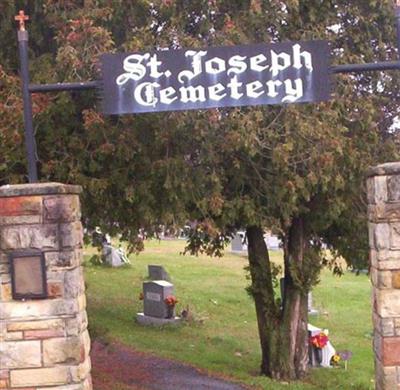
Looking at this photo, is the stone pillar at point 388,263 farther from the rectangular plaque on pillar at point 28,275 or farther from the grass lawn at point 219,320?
the grass lawn at point 219,320

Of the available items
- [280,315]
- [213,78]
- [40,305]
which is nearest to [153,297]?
[280,315]

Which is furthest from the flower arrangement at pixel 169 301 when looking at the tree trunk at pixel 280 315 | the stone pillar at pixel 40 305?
the stone pillar at pixel 40 305

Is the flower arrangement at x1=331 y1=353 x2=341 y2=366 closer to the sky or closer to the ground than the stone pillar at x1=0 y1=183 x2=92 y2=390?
closer to the ground

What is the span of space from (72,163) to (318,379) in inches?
256

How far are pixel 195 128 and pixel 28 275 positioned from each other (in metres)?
2.80

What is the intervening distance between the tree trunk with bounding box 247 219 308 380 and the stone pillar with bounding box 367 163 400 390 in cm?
632

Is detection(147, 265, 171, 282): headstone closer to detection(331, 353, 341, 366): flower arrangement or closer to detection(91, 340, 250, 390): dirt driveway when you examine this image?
detection(91, 340, 250, 390): dirt driveway

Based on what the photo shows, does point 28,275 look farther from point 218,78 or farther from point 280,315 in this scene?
point 280,315

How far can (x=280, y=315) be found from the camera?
12961 millimetres

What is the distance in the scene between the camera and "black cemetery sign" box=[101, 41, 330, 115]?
6.40 meters

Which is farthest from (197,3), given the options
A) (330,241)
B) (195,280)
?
(195,280)

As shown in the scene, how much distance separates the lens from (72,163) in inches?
339

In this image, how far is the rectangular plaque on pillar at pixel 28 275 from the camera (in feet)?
20.1

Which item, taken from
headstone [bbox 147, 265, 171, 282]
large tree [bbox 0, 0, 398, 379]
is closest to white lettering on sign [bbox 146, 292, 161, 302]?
headstone [bbox 147, 265, 171, 282]
